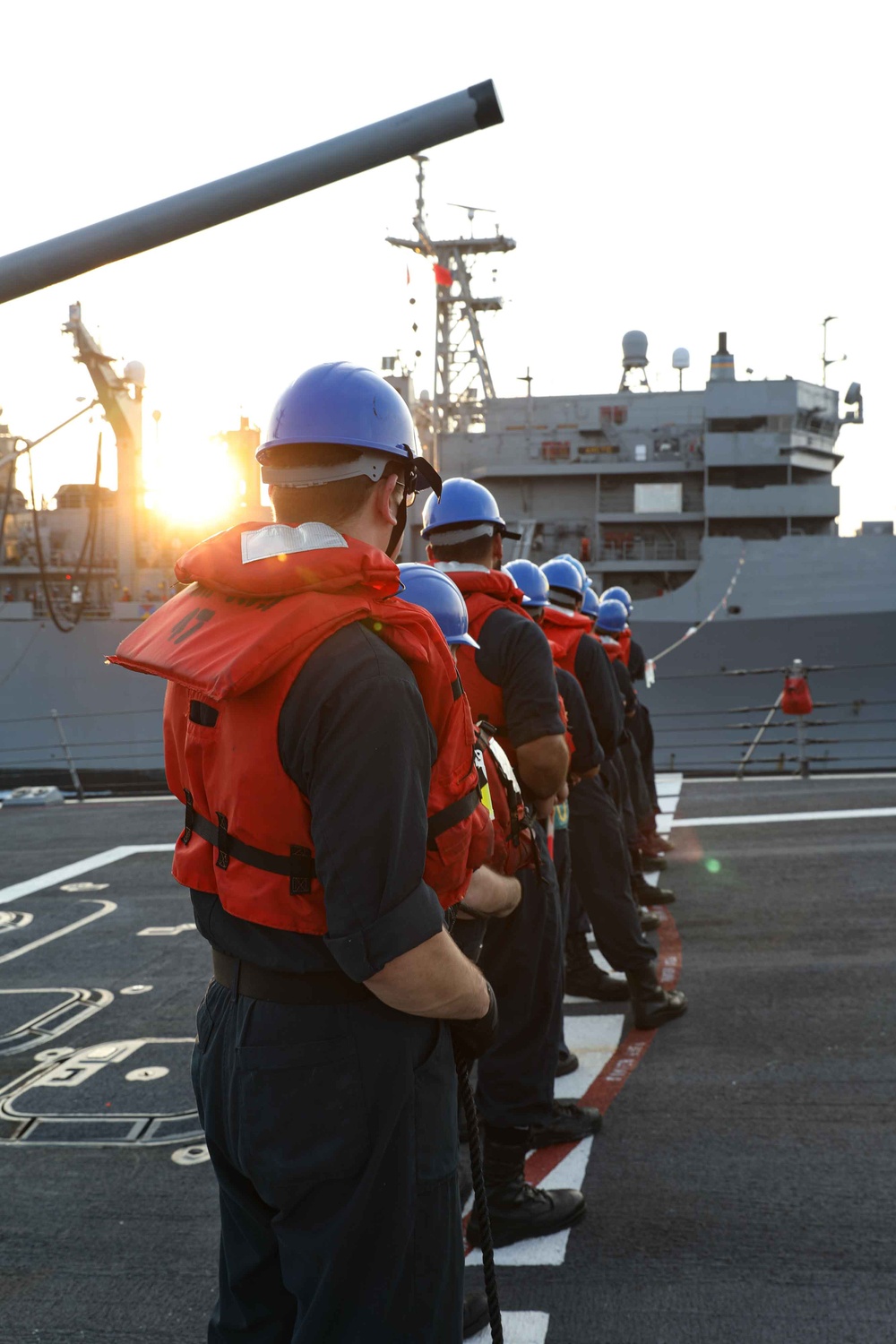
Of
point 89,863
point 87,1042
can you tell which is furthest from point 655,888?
point 89,863

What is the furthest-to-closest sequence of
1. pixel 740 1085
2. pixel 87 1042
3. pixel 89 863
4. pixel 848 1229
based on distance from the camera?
pixel 89 863 < pixel 87 1042 < pixel 740 1085 < pixel 848 1229

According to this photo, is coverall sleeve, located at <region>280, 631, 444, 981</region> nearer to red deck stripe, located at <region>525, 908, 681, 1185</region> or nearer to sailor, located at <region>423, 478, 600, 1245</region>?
sailor, located at <region>423, 478, 600, 1245</region>

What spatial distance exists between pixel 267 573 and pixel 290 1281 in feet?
3.50

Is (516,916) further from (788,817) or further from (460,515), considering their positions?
(788,817)

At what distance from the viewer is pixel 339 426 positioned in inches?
67.9

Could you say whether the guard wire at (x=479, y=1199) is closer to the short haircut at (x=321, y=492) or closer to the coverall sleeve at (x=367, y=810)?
the coverall sleeve at (x=367, y=810)

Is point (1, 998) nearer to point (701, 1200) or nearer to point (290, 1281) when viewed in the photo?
point (701, 1200)

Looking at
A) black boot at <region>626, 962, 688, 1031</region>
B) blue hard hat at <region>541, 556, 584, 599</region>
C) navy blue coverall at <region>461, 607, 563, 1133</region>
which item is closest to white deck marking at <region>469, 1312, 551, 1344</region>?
navy blue coverall at <region>461, 607, 563, 1133</region>

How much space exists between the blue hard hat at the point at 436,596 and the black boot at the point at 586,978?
2781 millimetres

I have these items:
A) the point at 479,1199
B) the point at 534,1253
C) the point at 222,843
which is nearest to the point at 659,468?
the point at 534,1253

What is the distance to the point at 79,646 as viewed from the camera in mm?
27406

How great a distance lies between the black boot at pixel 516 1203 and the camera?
2.94m

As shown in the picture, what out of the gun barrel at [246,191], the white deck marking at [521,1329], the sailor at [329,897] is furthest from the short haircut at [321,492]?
the white deck marking at [521,1329]

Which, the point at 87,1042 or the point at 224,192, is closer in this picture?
the point at 224,192
